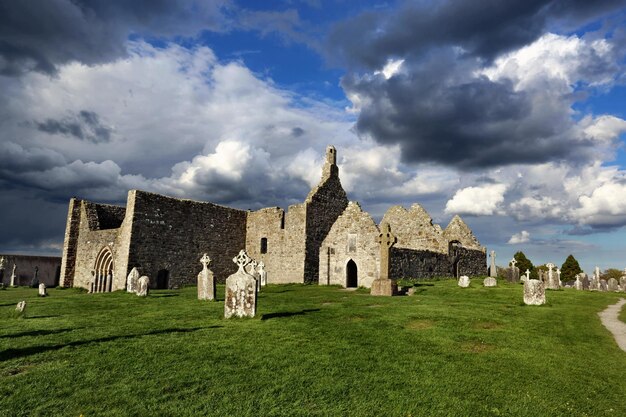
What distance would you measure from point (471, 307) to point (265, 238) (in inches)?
830

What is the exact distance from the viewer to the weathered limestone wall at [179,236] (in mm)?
25688

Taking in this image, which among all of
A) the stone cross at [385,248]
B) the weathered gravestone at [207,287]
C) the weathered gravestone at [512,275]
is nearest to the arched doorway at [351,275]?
the stone cross at [385,248]

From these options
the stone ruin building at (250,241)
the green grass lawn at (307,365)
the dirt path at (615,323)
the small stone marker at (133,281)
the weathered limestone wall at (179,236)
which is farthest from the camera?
the stone ruin building at (250,241)

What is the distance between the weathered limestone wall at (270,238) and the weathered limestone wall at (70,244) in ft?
42.3

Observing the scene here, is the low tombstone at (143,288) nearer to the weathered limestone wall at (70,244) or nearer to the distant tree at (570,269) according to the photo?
the weathered limestone wall at (70,244)

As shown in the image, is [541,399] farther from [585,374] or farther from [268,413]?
[268,413]

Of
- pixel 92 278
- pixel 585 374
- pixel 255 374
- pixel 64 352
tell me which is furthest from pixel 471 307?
pixel 92 278

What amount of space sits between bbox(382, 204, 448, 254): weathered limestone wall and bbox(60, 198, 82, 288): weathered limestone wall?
25.5 metres

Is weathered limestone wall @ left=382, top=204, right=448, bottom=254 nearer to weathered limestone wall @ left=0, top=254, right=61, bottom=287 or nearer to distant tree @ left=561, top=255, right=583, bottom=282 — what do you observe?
distant tree @ left=561, top=255, right=583, bottom=282

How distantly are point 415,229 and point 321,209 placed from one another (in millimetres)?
9157

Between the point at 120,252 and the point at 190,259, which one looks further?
the point at 190,259

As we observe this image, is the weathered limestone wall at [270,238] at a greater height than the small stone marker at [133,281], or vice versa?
the weathered limestone wall at [270,238]

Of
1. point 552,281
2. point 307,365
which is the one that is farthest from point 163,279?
point 552,281

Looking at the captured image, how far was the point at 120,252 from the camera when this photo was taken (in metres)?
25.9
